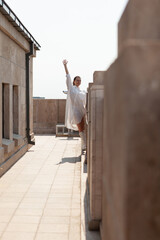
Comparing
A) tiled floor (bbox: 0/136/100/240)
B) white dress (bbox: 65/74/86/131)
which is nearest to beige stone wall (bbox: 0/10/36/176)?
tiled floor (bbox: 0/136/100/240)

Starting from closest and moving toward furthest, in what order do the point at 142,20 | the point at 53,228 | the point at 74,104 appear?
the point at 142,20 < the point at 53,228 < the point at 74,104

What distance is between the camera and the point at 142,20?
1.20 m

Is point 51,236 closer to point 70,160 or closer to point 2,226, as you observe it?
point 2,226

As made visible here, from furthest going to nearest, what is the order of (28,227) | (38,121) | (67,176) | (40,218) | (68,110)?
(38,121) < (68,110) < (67,176) < (40,218) < (28,227)

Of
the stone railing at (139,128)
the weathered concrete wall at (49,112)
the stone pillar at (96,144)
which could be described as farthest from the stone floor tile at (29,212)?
the weathered concrete wall at (49,112)

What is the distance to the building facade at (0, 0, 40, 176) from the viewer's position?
24.0 ft

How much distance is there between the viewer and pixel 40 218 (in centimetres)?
465

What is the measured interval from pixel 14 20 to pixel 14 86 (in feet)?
7.36

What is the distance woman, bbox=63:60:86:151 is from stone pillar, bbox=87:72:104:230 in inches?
188

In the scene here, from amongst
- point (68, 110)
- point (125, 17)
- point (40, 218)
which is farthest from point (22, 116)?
point (125, 17)

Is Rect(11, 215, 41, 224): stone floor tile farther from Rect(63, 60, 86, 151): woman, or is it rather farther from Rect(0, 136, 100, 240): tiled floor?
Rect(63, 60, 86, 151): woman

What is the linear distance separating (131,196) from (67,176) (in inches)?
246

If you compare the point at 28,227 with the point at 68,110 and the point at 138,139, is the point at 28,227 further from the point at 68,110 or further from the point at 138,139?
the point at 68,110

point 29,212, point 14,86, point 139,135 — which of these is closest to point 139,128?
point 139,135
